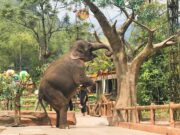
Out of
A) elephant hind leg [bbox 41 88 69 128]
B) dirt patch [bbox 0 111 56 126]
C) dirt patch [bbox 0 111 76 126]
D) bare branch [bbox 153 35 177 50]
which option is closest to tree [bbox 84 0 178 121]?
bare branch [bbox 153 35 177 50]

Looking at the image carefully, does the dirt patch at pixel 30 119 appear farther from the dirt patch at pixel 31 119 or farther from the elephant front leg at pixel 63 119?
the elephant front leg at pixel 63 119

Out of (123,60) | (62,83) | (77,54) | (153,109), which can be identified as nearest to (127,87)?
(123,60)

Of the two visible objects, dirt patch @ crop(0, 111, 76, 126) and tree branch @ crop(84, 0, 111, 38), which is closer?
dirt patch @ crop(0, 111, 76, 126)

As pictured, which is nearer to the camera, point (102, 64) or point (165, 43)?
point (165, 43)

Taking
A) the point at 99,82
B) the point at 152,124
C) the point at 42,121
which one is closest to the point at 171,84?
the point at 42,121

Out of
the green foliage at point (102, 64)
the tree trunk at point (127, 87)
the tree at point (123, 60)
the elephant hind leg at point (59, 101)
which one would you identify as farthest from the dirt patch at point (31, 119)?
the green foliage at point (102, 64)

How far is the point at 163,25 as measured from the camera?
85.7ft

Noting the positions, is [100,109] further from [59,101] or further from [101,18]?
[59,101]

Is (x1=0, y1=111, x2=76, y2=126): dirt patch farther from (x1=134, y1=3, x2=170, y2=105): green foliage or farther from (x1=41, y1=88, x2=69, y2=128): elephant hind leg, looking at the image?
(x1=134, y1=3, x2=170, y2=105): green foliage

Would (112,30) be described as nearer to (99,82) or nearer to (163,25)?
(163,25)

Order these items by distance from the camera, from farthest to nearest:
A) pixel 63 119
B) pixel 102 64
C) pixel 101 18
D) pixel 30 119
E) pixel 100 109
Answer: pixel 102 64 < pixel 100 109 < pixel 101 18 < pixel 30 119 < pixel 63 119

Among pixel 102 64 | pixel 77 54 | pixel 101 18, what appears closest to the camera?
pixel 77 54

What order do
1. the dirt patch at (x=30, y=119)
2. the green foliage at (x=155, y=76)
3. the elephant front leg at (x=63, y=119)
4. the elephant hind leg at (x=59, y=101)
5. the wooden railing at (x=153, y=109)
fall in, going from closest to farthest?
the wooden railing at (x=153, y=109) → the elephant front leg at (x=63, y=119) → the elephant hind leg at (x=59, y=101) → the dirt patch at (x=30, y=119) → the green foliage at (x=155, y=76)

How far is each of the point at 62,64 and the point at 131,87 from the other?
151 inches
